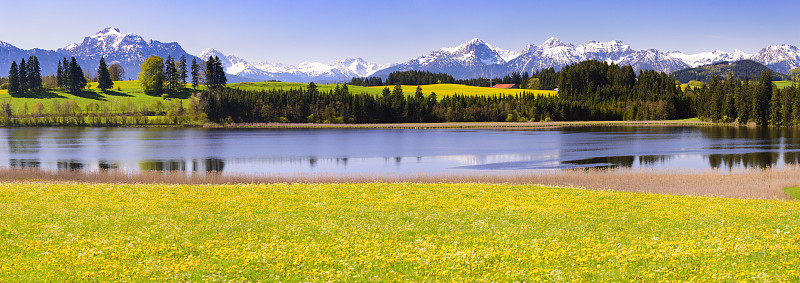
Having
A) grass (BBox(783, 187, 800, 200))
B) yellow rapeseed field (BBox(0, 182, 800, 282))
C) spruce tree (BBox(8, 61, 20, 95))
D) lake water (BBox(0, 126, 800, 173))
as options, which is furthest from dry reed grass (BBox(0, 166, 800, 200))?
spruce tree (BBox(8, 61, 20, 95))

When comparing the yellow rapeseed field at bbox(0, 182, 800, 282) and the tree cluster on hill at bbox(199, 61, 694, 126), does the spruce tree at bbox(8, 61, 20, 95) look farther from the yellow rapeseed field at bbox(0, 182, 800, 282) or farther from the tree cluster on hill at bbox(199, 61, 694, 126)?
the yellow rapeseed field at bbox(0, 182, 800, 282)

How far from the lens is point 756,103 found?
14375 centimetres

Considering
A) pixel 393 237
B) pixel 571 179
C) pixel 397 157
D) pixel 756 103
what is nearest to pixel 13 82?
pixel 397 157

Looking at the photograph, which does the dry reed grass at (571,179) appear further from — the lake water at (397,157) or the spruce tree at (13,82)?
the spruce tree at (13,82)

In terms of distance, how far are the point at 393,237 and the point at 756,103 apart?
515ft

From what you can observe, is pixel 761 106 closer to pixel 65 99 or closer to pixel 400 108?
pixel 400 108

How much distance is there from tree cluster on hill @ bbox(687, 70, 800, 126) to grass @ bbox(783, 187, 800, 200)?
410 feet

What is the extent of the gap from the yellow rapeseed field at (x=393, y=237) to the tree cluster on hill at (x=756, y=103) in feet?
449

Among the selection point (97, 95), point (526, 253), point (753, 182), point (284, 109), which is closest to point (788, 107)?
point (753, 182)

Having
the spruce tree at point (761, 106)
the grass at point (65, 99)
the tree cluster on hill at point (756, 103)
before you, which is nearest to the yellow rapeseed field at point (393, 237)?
the tree cluster on hill at point (756, 103)

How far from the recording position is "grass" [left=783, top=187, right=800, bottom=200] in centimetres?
3300

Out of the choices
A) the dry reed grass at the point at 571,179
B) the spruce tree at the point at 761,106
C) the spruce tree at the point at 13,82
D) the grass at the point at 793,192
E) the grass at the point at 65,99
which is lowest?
the grass at the point at 793,192

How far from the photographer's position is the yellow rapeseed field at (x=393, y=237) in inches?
548

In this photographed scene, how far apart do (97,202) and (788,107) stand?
6261 inches
